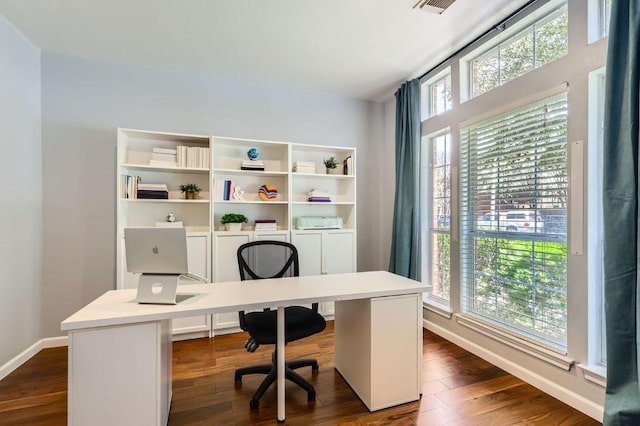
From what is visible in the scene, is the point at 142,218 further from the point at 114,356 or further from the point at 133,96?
the point at 114,356

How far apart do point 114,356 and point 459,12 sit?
302cm

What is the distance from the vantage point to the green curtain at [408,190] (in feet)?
10.0

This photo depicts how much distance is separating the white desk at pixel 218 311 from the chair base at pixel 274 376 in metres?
0.20

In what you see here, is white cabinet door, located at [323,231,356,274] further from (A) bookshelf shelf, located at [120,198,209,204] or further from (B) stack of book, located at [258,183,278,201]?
(A) bookshelf shelf, located at [120,198,209,204]

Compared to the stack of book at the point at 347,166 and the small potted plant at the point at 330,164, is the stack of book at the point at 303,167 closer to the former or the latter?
the small potted plant at the point at 330,164

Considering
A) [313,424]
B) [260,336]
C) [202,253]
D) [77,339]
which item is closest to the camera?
[77,339]

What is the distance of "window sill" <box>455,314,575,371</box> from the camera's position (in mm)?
1834

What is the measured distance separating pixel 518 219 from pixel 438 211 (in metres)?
0.93

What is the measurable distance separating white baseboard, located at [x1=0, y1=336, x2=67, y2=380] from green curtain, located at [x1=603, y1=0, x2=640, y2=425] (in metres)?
3.82

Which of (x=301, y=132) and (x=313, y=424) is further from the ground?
(x=301, y=132)

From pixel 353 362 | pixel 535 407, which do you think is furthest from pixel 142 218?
pixel 535 407

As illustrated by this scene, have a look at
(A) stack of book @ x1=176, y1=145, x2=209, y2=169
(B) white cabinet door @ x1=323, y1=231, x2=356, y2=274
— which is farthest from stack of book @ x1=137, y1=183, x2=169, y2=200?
(B) white cabinet door @ x1=323, y1=231, x2=356, y2=274

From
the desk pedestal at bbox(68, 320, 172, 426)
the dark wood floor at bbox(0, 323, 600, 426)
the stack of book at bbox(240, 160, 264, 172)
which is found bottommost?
the dark wood floor at bbox(0, 323, 600, 426)

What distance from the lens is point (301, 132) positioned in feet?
11.4
